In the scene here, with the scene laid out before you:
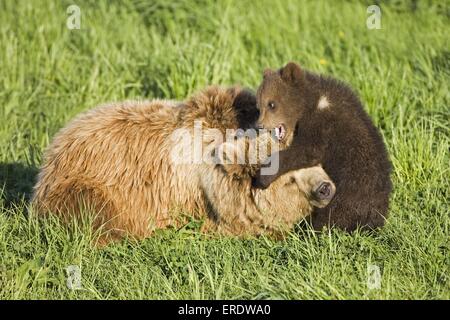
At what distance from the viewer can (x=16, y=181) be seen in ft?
27.1

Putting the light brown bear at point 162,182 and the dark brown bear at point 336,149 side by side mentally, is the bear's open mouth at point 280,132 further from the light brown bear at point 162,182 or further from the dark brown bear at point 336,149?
the light brown bear at point 162,182

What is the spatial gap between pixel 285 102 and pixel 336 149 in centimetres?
55

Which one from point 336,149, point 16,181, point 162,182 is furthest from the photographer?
point 16,181

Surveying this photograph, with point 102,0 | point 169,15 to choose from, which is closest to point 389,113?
point 169,15

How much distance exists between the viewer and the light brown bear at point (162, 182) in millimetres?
6645

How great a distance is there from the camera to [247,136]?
265 inches

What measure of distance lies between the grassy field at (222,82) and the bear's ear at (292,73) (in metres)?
1.17

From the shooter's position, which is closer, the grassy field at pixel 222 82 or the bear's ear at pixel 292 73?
the grassy field at pixel 222 82

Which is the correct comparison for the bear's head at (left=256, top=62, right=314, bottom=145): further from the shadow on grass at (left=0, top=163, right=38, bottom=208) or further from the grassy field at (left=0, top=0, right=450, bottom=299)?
the shadow on grass at (left=0, top=163, right=38, bottom=208)

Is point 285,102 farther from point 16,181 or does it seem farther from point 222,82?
point 16,181

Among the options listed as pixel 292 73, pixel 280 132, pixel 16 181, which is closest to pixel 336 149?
pixel 280 132

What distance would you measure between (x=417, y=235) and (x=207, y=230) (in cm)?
157

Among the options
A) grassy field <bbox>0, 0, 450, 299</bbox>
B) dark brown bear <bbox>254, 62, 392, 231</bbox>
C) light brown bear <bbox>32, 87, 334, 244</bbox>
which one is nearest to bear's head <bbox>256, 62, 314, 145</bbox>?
dark brown bear <bbox>254, 62, 392, 231</bbox>

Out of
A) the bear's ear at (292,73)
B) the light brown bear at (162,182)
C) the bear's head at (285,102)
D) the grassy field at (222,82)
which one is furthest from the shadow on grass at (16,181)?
the bear's ear at (292,73)
